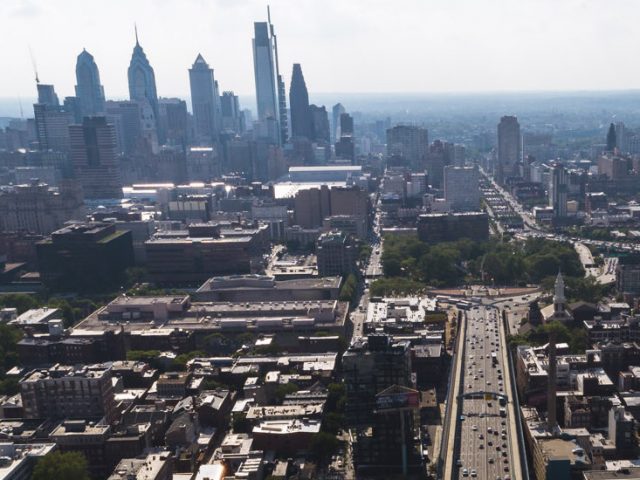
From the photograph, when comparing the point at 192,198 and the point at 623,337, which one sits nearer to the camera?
the point at 623,337

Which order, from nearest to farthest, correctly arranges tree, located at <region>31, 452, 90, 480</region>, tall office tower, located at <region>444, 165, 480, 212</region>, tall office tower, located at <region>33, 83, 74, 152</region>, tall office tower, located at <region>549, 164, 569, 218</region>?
tree, located at <region>31, 452, 90, 480</region>
tall office tower, located at <region>549, 164, 569, 218</region>
tall office tower, located at <region>444, 165, 480, 212</region>
tall office tower, located at <region>33, 83, 74, 152</region>

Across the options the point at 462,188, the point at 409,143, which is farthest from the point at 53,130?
the point at 462,188

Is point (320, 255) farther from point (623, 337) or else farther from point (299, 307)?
point (623, 337)

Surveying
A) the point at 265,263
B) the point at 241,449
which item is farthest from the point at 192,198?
the point at 241,449

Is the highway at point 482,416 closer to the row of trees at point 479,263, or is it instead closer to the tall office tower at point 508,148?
the row of trees at point 479,263

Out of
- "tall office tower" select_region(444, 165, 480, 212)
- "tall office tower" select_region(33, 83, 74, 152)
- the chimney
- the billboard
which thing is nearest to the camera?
the billboard

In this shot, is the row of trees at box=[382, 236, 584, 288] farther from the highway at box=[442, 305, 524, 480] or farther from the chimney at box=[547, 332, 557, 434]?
the chimney at box=[547, 332, 557, 434]

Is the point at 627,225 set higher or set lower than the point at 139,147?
lower

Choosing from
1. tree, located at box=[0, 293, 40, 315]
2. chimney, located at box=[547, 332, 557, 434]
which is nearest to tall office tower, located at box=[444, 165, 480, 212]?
tree, located at box=[0, 293, 40, 315]
